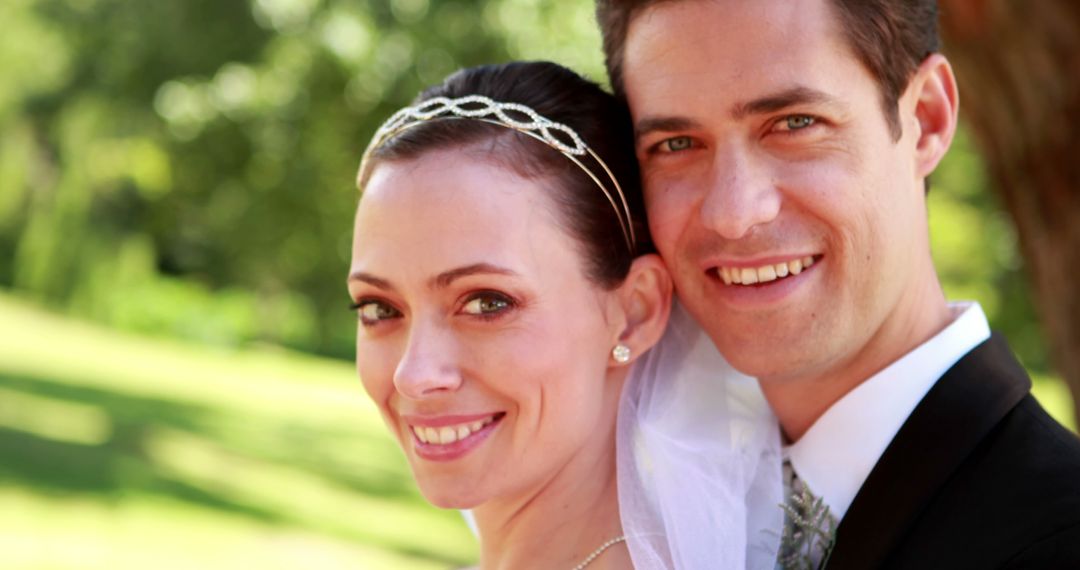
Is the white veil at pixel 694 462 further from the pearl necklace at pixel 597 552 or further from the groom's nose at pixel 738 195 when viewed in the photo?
the groom's nose at pixel 738 195

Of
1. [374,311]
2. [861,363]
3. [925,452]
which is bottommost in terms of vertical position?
[925,452]

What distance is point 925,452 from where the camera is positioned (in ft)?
9.59

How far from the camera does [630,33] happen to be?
10.9 feet

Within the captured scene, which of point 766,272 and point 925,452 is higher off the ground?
point 766,272

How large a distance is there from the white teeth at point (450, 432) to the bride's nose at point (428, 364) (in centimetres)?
10

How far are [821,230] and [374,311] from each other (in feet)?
3.69

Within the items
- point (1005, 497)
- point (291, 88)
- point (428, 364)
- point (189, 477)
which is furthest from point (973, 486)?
point (189, 477)

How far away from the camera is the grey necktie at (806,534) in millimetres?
3033

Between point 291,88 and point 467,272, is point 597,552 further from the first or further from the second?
point 291,88

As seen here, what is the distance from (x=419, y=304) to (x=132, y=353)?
2923cm

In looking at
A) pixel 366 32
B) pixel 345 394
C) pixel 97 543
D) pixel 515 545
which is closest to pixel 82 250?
pixel 345 394

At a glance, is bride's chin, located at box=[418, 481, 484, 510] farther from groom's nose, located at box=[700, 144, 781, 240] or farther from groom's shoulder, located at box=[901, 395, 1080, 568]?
groom's shoulder, located at box=[901, 395, 1080, 568]

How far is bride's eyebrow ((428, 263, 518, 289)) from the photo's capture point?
2891 mm

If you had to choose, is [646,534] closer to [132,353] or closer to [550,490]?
[550,490]
